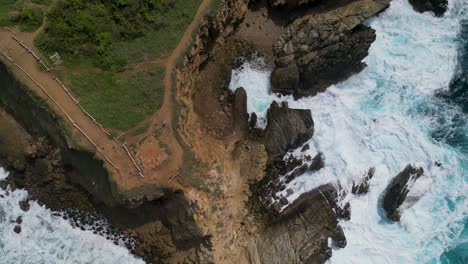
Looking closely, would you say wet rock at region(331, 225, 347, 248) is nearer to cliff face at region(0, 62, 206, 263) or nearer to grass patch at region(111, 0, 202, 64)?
cliff face at region(0, 62, 206, 263)

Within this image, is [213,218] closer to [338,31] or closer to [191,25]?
[191,25]

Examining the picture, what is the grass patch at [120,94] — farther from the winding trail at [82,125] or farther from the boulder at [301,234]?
the boulder at [301,234]

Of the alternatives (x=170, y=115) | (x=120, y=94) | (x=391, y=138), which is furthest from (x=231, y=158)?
(x=391, y=138)

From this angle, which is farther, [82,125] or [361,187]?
[361,187]

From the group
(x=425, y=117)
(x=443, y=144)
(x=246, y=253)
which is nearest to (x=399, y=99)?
(x=425, y=117)

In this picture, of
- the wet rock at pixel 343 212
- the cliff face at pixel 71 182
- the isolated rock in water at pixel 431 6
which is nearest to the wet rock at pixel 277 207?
the wet rock at pixel 343 212

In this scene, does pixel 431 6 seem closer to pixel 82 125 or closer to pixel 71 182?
pixel 82 125
